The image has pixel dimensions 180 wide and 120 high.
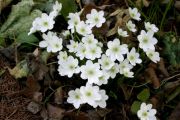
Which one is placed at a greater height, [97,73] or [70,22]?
[70,22]

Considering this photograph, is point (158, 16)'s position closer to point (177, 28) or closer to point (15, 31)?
point (177, 28)

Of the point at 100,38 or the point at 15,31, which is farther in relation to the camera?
the point at 15,31

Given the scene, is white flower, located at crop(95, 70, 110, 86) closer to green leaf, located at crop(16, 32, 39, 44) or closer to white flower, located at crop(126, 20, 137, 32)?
white flower, located at crop(126, 20, 137, 32)

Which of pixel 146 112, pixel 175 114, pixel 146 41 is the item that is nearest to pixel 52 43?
pixel 146 41

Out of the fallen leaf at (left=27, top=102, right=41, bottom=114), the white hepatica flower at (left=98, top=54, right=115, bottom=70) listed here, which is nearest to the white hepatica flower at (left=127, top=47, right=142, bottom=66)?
the white hepatica flower at (left=98, top=54, right=115, bottom=70)

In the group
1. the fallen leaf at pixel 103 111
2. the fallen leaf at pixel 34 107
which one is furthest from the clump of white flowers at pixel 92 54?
the fallen leaf at pixel 34 107

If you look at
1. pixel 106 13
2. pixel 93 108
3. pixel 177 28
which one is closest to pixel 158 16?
pixel 177 28

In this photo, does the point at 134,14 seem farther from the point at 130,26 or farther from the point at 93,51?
the point at 93,51

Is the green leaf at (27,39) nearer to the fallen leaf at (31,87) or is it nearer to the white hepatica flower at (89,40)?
the fallen leaf at (31,87)
